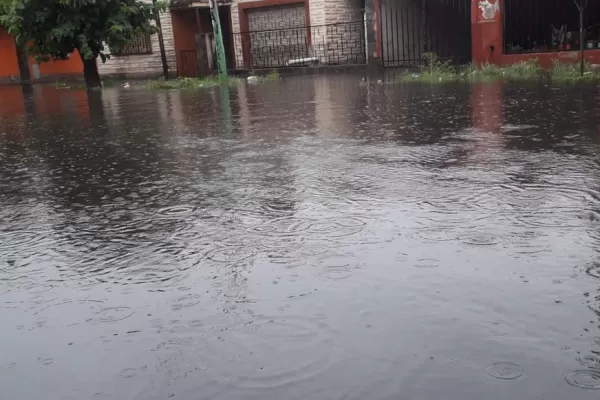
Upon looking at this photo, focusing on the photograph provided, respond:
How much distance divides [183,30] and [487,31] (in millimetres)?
14299

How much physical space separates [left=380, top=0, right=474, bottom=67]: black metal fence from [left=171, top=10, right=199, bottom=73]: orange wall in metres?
9.18

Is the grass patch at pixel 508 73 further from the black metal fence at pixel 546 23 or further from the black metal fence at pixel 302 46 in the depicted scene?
the black metal fence at pixel 302 46

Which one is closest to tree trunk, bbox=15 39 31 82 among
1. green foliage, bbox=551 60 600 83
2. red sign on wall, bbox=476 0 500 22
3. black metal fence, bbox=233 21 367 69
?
black metal fence, bbox=233 21 367 69

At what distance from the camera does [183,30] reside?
2625 cm

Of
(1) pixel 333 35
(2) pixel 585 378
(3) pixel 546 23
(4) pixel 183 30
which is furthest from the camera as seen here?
(4) pixel 183 30

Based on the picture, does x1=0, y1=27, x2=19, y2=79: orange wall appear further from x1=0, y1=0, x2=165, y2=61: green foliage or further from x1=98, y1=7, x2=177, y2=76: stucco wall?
x1=0, y1=0, x2=165, y2=61: green foliage

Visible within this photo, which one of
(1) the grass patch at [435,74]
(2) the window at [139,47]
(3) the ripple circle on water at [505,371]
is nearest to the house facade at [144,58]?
(2) the window at [139,47]

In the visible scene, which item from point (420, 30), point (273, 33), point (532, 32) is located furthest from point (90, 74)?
point (532, 32)

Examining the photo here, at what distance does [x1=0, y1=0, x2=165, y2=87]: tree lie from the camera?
17.9 metres

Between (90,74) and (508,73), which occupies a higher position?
(90,74)

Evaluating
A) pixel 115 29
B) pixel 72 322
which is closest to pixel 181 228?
pixel 72 322

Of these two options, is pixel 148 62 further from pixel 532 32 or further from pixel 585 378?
pixel 585 378

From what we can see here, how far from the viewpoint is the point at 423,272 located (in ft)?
9.30

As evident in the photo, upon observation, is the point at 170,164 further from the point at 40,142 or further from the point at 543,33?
the point at 543,33
